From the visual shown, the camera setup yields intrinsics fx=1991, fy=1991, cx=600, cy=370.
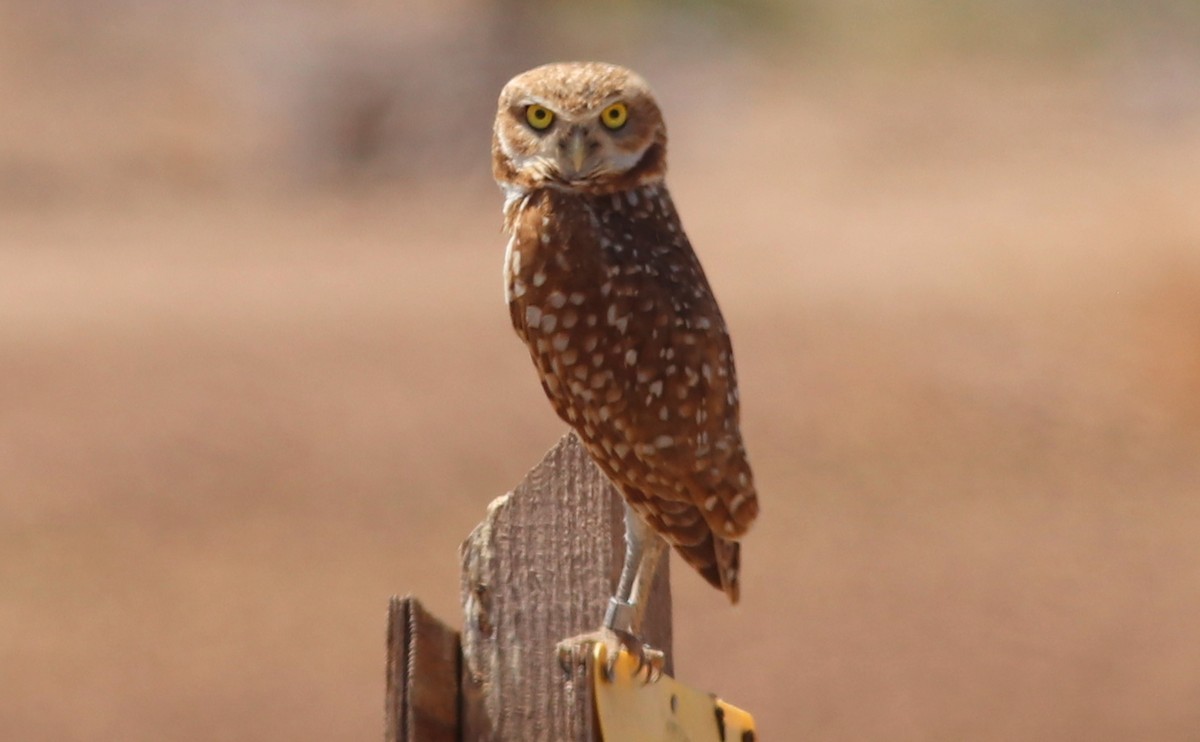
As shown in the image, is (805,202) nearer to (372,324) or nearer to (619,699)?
(372,324)

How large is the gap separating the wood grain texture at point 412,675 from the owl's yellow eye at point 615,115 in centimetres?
110

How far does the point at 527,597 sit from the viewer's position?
3.20 m

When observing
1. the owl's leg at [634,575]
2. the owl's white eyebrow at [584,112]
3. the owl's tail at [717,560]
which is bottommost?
the owl's leg at [634,575]

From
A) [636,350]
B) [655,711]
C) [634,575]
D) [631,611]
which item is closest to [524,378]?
[636,350]

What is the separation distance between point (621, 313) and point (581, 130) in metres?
0.35

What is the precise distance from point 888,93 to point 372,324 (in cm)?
1288

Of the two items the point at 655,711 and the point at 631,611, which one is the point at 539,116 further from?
the point at 655,711

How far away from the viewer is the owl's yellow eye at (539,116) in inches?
149

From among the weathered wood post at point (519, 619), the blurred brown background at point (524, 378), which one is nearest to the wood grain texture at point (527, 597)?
the weathered wood post at point (519, 619)

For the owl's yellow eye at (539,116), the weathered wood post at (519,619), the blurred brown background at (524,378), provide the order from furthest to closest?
1. the blurred brown background at (524,378)
2. the owl's yellow eye at (539,116)
3. the weathered wood post at (519,619)

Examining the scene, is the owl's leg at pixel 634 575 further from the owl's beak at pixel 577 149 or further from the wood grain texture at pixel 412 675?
the owl's beak at pixel 577 149

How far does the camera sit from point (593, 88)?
375 cm

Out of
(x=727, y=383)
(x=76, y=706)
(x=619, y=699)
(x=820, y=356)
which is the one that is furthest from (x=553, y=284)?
(x=820, y=356)

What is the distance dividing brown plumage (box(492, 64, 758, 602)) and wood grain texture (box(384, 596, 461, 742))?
0.62 meters
